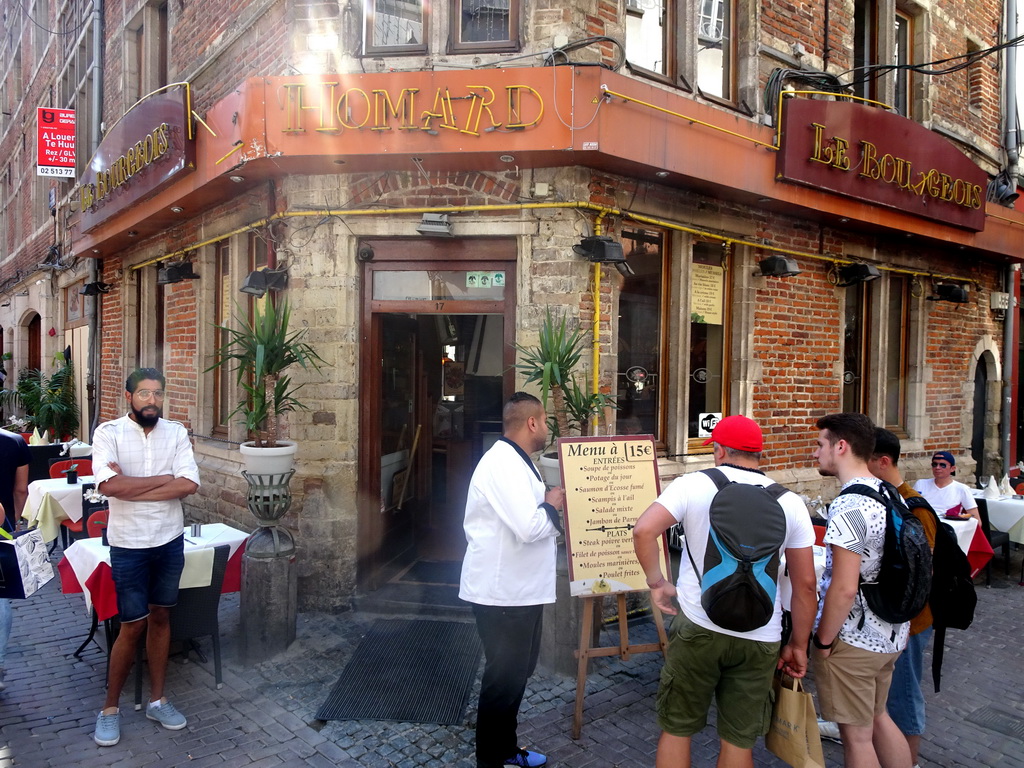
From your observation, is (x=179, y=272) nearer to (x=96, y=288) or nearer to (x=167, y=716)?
(x=96, y=288)

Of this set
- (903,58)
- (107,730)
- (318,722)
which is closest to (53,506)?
(107,730)

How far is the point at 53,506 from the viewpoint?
6.36 m

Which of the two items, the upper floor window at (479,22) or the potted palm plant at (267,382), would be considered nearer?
the potted palm plant at (267,382)

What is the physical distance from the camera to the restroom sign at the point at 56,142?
428 inches

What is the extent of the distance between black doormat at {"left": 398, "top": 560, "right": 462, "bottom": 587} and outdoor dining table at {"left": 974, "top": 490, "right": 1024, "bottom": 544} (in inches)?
217

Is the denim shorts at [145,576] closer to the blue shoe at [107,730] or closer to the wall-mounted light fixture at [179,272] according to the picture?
the blue shoe at [107,730]

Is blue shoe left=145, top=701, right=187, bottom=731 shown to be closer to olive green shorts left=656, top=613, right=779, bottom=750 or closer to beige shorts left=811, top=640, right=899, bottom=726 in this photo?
olive green shorts left=656, top=613, right=779, bottom=750

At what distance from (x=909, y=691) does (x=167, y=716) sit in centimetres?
389

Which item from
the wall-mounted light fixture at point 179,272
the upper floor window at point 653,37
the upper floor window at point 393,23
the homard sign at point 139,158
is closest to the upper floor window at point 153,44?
the homard sign at point 139,158

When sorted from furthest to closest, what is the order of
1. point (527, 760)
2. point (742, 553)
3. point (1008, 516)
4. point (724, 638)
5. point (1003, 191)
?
point (1003, 191) < point (1008, 516) < point (527, 760) < point (724, 638) < point (742, 553)

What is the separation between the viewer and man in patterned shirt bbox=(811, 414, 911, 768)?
9.20 ft

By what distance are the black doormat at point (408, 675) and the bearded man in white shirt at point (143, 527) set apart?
1.01 m

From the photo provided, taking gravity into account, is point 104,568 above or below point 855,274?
below

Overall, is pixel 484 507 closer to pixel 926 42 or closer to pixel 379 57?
pixel 379 57
